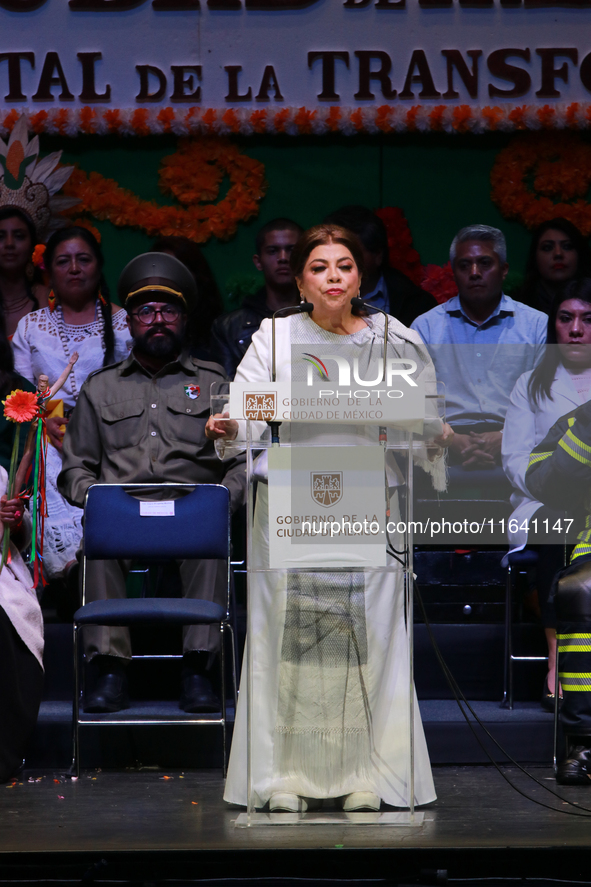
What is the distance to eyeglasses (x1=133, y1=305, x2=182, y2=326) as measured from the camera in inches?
173

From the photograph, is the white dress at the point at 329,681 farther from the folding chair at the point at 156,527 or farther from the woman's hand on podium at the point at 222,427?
the folding chair at the point at 156,527

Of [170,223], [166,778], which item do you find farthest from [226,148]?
[166,778]

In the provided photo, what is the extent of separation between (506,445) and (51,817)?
223 cm

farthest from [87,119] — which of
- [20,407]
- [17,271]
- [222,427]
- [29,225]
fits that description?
Result: [222,427]

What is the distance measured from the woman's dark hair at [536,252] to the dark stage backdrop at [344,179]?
0.54 m

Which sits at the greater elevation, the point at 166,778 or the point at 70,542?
the point at 70,542

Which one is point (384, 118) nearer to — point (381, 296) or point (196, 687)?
point (381, 296)

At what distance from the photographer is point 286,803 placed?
2.92 metres

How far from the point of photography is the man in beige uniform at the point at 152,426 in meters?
4.01

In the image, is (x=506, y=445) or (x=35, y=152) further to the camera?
(x=35, y=152)

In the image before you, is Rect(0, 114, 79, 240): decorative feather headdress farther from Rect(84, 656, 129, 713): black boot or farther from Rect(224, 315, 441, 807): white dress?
Rect(224, 315, 441, 807): white dress

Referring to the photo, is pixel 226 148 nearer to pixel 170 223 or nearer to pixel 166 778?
pixel 170 223

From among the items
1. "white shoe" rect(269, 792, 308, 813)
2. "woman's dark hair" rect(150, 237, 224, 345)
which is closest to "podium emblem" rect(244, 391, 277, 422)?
"white shoe" rect(269, 792, 308, 813)

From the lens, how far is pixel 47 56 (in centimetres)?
567
